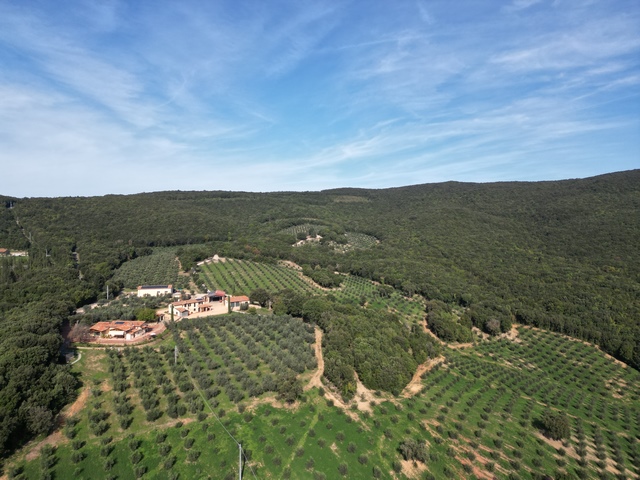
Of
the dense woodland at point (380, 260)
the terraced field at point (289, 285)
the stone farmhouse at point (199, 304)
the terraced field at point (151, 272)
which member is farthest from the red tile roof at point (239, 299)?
the terraced field at point (151, 272)

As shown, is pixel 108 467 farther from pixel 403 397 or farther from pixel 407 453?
pixel 403 397

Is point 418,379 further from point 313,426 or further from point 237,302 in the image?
point 237,302

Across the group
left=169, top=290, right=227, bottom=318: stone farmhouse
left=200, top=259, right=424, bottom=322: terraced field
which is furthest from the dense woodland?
left=169, top=290, right=227, bottom=318: stone farmhouse

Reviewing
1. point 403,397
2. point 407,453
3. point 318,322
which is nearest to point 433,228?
point 318,322

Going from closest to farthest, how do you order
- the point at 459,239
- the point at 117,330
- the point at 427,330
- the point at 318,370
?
the point at 318,370, the point at 117,330, the point at 427,330, the point at 459,239

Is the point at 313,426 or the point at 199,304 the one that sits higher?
the point at 199,304

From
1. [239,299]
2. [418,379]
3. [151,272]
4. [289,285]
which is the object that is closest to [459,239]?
[289,285]
